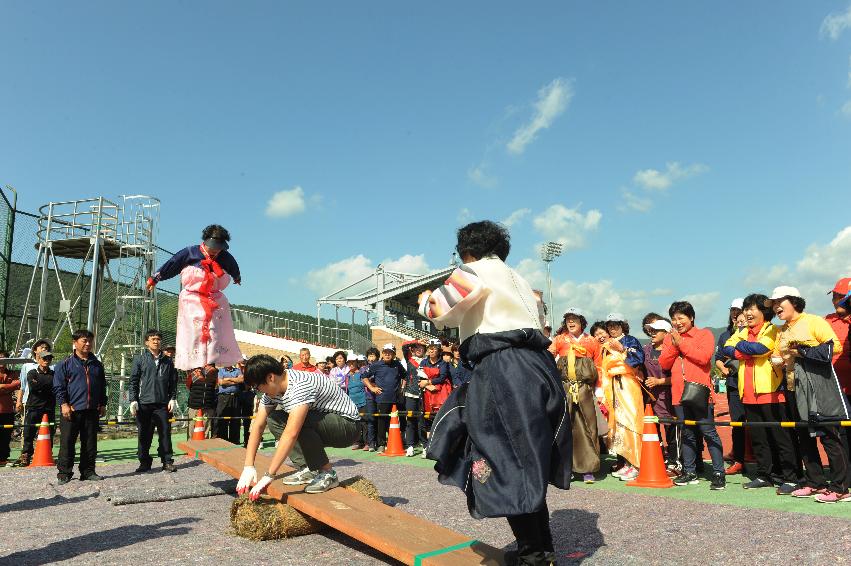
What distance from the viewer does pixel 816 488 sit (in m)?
5.61

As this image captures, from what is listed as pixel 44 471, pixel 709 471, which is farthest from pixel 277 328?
pixel 709 471

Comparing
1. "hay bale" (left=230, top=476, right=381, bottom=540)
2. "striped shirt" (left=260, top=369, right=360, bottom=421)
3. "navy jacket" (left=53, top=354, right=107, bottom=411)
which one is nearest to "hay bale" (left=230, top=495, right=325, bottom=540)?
"hay bale" (left=230, top=476, right=381, bottom=540)

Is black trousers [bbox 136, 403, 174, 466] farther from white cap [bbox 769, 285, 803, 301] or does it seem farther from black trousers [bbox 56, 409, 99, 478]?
white cap [bbox 769, 285, 803, 301]

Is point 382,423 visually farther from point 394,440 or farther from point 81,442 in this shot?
point 81,442

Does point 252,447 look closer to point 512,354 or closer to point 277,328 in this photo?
point 512,354

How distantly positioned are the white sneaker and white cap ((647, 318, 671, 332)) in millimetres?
4931

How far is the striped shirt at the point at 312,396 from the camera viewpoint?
4680mm

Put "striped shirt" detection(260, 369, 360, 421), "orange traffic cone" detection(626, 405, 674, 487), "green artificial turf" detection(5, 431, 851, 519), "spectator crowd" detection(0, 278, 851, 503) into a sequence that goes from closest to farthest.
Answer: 1. "striped shirt" detection(260, 369, 360, 421)
2. "green artificial turf" detection(5, 431, 851, 519)
3. "spectator crowd" detection(0, 278, 851, 503)
4. "orange traffic cone" detection(626, 405, 674, 487)

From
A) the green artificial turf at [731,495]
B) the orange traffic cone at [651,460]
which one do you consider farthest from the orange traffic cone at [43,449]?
the orange traffic cone at [651,460]

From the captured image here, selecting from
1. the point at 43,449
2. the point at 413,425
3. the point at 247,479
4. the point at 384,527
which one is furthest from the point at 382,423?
the point at 384,527

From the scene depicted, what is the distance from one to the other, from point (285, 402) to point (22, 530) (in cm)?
258

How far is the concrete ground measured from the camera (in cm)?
391

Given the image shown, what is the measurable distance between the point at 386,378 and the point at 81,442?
17.1 feet

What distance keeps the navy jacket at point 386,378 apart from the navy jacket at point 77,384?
16.0 feet
